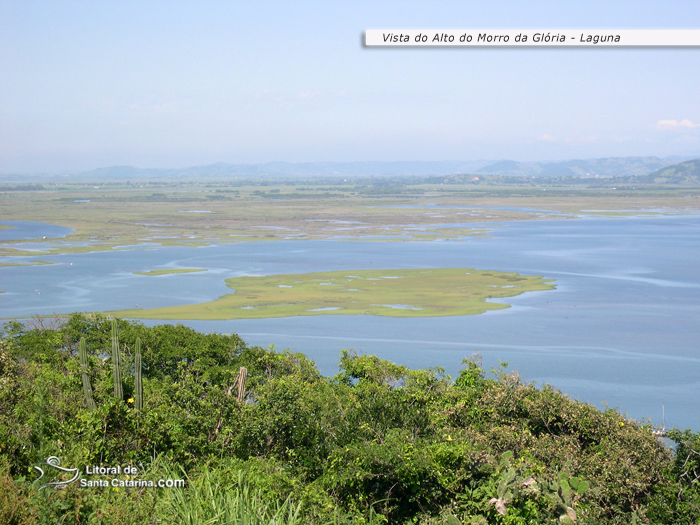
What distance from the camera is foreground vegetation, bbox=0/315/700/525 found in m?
7.31

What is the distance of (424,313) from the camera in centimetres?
3981

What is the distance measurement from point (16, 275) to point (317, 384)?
41878mm

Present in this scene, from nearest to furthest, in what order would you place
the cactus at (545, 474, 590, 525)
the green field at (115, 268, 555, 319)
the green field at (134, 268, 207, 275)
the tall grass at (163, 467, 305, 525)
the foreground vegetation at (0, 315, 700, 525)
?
the tall grass at (163, 467, 305, 525) < the foreground vegetation at (0, 315, 700, 525) < the cactus at (545, 474, 590, 525) < the green field at (115, 268, 555, 319) < the green field at (134, 268, 207, 275)

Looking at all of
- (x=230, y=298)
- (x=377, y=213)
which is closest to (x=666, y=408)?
(x=230, y=298)

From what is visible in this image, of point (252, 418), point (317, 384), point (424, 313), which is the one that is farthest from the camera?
point (424, 313)

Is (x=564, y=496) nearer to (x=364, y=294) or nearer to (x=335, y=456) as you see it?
(x=335, y=456)

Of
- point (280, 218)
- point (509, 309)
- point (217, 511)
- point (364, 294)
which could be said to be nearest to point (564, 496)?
point (217, 511)

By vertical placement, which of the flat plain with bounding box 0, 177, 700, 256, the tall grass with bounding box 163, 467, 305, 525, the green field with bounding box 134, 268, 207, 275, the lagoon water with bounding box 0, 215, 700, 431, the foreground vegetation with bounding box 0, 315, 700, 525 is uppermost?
the tall grass with bounding box 163, 467, 305, 525

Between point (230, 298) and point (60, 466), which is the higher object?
point (60, 466)

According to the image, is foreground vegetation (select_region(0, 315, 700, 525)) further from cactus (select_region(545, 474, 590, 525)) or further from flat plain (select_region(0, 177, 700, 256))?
flat plain (select_region(0, 177, 700, 256))

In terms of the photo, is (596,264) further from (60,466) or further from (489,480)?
(60,466)

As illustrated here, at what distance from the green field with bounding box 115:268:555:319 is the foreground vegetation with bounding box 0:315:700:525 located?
24.0 metres

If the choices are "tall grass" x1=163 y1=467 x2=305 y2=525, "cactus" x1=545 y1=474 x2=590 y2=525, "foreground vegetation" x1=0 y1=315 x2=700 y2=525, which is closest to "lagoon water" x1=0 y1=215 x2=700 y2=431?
"foreground vegetation" x1=0 y1=315 x2=700 y2=525

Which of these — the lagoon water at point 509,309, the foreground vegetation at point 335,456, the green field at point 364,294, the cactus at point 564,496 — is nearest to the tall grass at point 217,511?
the foreground vegetation at point 335,456
